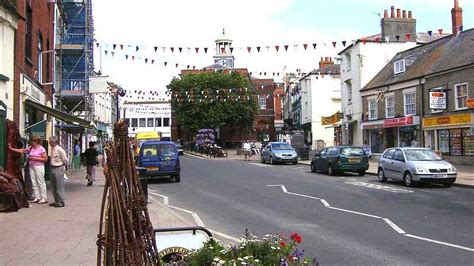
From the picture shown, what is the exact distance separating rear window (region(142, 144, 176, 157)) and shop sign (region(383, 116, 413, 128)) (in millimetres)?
17329

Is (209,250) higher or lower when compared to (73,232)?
higher

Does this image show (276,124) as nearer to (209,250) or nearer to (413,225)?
(413,225)

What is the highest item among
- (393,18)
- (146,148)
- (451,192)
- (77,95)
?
(393,18)

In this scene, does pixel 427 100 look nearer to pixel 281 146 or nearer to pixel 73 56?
pixel 281 146

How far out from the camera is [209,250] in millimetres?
3904

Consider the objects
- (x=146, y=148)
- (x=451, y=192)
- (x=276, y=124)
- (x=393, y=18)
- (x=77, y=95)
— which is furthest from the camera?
(x=276, y=124)

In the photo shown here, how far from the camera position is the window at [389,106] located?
3623 cm

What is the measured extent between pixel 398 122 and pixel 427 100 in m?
3.02

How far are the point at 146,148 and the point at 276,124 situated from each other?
60.7m

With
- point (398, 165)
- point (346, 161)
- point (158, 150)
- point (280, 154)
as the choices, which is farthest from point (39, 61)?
point (280, 154)

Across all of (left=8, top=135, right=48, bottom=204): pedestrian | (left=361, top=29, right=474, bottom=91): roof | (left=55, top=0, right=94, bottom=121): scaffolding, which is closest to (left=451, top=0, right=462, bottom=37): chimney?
(left=361, top=29, right=474, bottom=91): roof

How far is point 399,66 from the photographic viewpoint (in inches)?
1460

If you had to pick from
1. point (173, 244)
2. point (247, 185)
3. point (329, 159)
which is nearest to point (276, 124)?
point (329, 159)

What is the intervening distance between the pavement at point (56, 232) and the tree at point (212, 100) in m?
54.7
